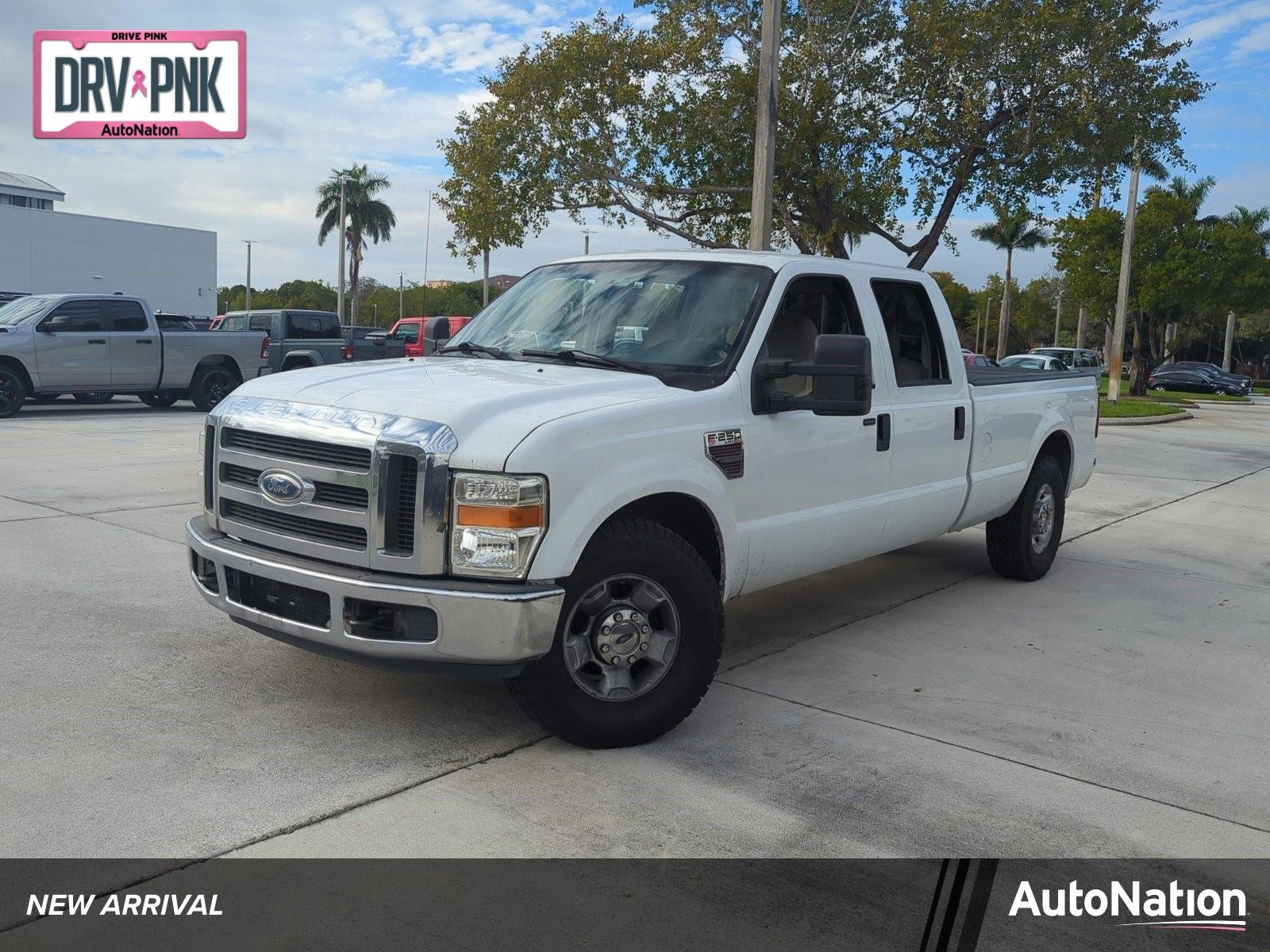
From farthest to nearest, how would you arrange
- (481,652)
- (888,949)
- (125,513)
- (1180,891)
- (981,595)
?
(125,513) → (981,595) → (481,652) → (1180,891) → (888,949)

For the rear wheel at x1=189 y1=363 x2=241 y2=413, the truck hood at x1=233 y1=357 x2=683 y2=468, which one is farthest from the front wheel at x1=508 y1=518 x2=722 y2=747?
the rear wheel at x1=189 y1=363 x2=241 y2=413

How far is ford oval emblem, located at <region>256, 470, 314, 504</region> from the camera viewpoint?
14.1 ft

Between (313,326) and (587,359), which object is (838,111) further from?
(587,359)

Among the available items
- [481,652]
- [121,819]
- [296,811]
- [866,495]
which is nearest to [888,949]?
[481,652]

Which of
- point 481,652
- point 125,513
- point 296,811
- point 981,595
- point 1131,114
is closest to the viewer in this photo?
point 296,811

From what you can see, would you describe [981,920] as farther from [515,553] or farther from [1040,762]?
[515,553]

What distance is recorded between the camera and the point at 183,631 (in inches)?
228

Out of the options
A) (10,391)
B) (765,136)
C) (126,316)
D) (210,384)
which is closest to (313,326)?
(210,384)

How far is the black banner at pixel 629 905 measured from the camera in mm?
3090

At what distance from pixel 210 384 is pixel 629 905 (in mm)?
18677

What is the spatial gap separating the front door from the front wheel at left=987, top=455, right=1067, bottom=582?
1992 mm

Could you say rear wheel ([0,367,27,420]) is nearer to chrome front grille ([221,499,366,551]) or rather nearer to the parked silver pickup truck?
the parked silver pickup truck

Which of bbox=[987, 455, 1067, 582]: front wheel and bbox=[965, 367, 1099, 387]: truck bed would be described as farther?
bbox=[987, 455, 1067, 582]: front wheel

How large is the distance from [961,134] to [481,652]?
18017mm
